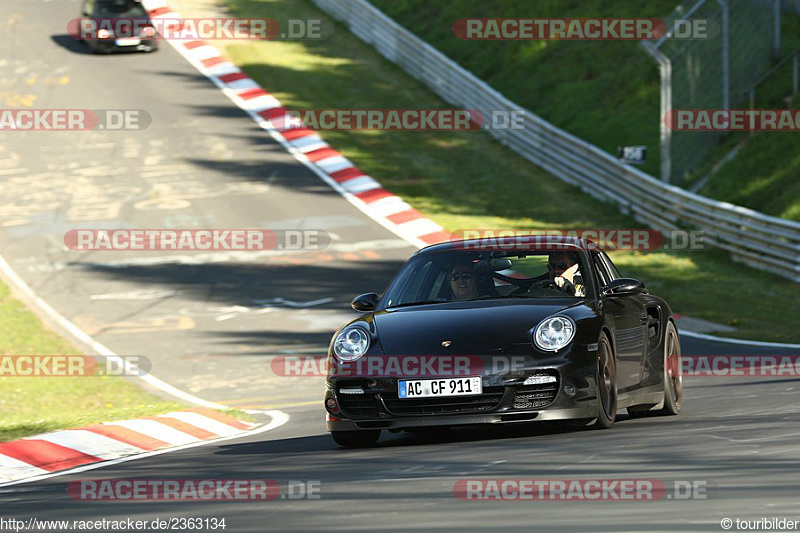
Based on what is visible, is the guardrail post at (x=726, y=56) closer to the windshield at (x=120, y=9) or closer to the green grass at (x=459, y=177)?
the green grass at (x=459, y=177)

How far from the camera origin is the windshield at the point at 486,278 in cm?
984

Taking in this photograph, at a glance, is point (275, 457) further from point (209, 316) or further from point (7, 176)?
point (7, 176)

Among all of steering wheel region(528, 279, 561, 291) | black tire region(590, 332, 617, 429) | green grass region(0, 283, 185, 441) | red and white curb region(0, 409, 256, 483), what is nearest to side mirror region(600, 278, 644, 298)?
steering wheel region(528, 279, 561, 291)

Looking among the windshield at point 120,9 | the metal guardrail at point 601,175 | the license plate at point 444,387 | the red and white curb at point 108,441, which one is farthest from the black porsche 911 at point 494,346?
the windshield at point 120,9

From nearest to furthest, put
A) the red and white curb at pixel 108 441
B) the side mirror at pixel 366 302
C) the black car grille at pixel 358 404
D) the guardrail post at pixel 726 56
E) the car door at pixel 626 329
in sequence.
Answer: the black car grille at pixel 358 404
the car door at pixel 626 329
the red and white curb at pixel 108 441
the side mirror at pixel 366 302
the guardrail post at pixel 726 56

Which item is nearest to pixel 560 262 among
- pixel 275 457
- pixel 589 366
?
pixel 589 366

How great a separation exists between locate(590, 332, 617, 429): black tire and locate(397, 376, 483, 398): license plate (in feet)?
2.64

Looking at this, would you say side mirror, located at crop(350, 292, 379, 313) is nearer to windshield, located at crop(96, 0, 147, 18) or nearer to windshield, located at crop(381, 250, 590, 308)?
windshield, located at crop(381, 250, 590, 308)

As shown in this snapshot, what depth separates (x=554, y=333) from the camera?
29.5 feet

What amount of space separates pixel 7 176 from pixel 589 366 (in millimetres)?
21006

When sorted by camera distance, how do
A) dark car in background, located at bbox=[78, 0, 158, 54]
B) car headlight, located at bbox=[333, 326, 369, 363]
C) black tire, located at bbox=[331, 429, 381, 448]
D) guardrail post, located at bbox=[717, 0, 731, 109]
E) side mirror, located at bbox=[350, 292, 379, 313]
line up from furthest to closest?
1. dark car in background, located at bbox=[78, 0, 158, 54]
2. guardrail post, located at bbox=[717, 0, 731, 109]
3. side mirror, located at bbox=[350, 292, 379, 313]
4. black tire, located at bbox=[331, 429, 381, 448]
5. car headlight, located at bbox=[333, 326, 369, 363]

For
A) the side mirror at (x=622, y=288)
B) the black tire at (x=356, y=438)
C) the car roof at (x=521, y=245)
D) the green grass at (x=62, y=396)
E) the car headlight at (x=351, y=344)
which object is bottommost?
the green grass at (x=62, y=396)

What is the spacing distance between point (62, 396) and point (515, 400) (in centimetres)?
770

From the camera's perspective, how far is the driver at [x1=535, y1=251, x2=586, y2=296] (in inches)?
388
